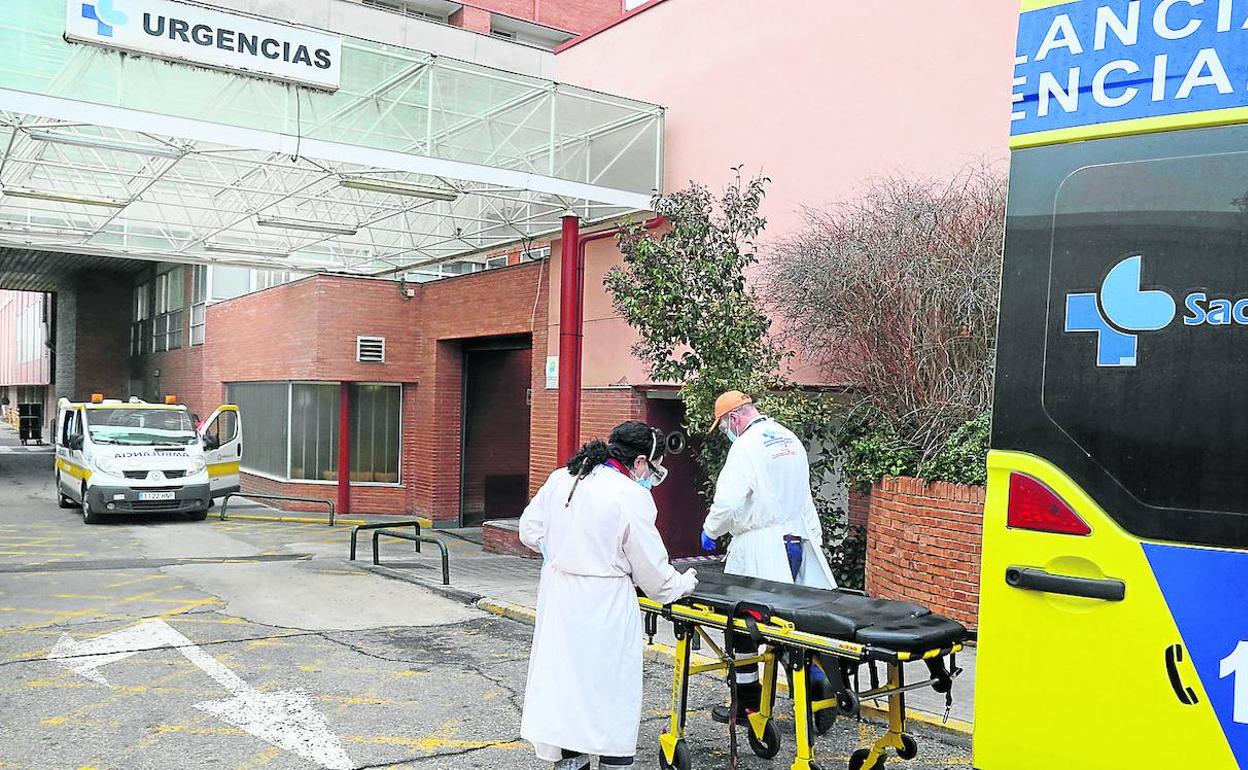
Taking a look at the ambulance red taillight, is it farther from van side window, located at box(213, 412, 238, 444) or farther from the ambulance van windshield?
van side window, located at box(213, 412, 238, 444)

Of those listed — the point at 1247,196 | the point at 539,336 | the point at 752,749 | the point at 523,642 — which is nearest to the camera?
the point at 1247,196

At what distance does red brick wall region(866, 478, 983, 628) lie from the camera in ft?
25.9

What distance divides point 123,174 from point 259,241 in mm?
4510

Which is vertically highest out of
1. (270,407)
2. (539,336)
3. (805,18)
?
(805,18)

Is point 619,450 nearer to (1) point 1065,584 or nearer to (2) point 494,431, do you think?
(1) point 1065,584

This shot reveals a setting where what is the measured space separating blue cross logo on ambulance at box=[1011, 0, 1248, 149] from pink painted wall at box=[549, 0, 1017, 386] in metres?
6.00

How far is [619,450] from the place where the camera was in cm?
466

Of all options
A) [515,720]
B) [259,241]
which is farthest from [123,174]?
[515,720]

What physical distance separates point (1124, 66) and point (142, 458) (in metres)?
17.5

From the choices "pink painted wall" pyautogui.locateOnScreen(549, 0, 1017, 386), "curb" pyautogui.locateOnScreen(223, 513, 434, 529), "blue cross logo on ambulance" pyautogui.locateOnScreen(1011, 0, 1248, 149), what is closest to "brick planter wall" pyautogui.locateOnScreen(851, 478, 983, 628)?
"pink painted wall" pyautogui.locateOnScreen(549, 0, 1017, 386)

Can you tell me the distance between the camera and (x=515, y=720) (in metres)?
6.37

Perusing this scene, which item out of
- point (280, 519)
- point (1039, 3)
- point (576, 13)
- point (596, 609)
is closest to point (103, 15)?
point (596, 609)

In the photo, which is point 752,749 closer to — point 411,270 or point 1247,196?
point 1247,196

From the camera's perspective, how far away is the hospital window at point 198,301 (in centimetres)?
2828
